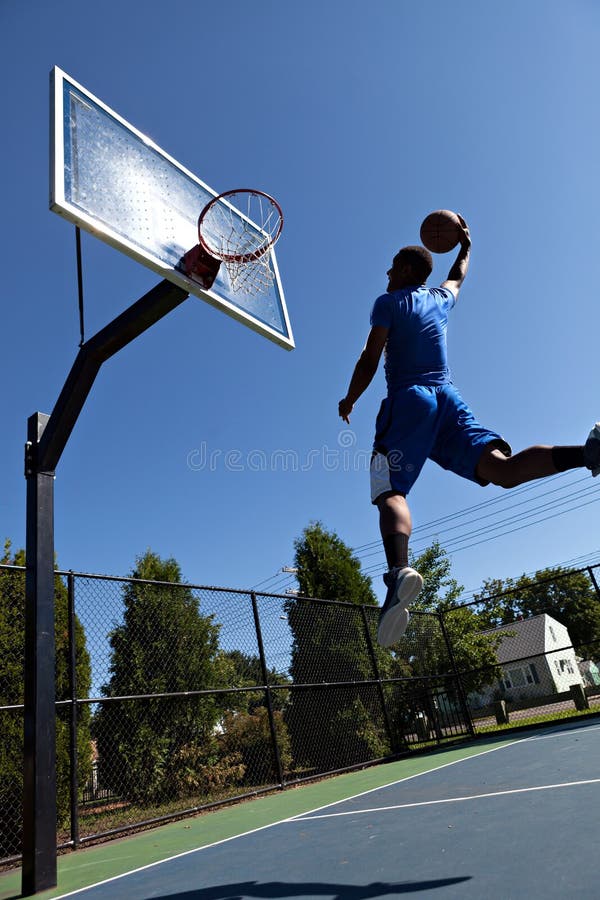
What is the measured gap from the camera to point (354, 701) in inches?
325

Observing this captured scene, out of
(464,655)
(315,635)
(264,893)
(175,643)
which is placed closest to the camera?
(264,893)

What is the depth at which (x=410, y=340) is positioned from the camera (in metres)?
2.40

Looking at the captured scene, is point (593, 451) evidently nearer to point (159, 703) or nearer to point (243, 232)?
point (243, 232)

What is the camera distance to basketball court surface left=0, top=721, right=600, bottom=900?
1.58 metres

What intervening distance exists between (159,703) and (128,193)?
6.19m

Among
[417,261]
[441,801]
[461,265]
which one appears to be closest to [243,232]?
[461,265]

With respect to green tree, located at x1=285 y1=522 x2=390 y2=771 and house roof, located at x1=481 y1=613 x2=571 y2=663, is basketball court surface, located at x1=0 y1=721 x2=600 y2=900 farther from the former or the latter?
house roof, located at x1=481 y1=613 x2=571 y2=663

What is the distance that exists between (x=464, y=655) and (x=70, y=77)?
582 inches

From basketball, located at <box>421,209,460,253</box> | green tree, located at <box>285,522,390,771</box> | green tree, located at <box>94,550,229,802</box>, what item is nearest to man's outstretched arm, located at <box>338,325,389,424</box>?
basketball, located at <box>421,209,460,253</box>

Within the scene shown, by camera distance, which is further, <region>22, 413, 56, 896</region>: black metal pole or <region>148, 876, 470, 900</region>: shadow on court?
<region>22, 413, 56, 896</region>: black metal pole

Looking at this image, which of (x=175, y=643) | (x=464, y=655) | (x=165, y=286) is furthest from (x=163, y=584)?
(x=464, y=655)

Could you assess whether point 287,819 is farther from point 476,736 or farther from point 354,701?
point 476,736

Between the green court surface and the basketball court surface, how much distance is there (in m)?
0.02

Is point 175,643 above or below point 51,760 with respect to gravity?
above
